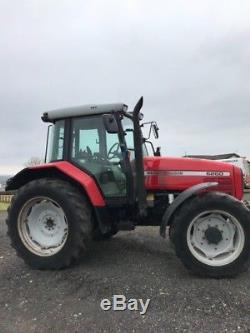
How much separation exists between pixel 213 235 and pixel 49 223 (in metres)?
2.30

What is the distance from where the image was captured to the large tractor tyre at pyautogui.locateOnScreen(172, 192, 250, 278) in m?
4.66

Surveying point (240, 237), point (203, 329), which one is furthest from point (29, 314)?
point (240, 237)

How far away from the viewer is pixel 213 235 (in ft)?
15.8

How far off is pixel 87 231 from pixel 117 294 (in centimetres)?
105

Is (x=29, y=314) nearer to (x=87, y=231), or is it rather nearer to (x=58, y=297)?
(x=58, y=297)

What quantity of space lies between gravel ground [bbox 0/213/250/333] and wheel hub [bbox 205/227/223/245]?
1.63 feet

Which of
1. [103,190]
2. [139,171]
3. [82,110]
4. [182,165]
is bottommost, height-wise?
[103,190]

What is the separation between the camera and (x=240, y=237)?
473 centimetres

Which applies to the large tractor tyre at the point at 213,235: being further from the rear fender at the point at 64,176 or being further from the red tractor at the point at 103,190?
the rear fender at the point at 64,176

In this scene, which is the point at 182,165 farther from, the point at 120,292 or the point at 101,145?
the point at 120,292

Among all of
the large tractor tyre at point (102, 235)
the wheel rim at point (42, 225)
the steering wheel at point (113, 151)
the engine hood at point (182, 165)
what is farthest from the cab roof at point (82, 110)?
the large tractor tyre at point (102, 235)

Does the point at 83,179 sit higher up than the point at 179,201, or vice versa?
the point at 83,179

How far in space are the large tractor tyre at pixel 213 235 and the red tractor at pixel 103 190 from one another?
0.01 m

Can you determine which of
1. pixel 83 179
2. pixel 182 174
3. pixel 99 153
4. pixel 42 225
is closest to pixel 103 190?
pixel 83 179
